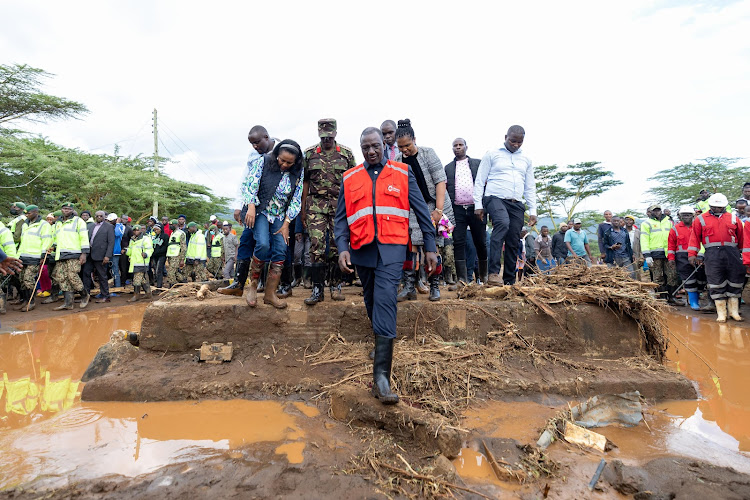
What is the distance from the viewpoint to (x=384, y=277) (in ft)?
9.00

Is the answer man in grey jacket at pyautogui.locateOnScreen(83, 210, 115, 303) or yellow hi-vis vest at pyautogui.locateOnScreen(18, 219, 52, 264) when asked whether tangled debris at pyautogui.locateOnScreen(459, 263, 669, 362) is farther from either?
yellow hi-vis vest at pyautogui.locateOnScreen(18, 219, 52, 264)

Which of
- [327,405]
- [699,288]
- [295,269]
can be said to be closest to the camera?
[327,405]

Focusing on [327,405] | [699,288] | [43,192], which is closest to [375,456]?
[327,405]

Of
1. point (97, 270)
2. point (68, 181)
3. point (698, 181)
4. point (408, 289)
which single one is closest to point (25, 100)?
point (68, 181)

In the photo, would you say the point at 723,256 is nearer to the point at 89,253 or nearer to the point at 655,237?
the point at 655,237

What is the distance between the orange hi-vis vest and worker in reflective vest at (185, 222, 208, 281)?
8.73m

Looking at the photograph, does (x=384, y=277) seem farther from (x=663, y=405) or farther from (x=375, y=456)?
(x=663, y=405)

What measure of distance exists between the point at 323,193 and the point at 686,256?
7.50 meters

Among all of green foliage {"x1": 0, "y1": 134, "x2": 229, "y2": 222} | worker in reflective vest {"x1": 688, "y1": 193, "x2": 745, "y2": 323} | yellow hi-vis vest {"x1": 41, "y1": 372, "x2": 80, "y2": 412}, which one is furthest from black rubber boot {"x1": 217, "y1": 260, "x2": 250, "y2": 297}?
green foliage {"x1": 0, "y1": 134, "x2": 229, "y2": 222}

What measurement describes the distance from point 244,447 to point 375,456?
80 cm

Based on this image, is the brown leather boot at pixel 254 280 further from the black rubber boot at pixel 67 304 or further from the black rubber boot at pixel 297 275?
the black rubber boot at pixel 67 304

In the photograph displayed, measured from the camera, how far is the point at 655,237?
8.43 metres

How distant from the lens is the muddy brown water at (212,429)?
2201mm

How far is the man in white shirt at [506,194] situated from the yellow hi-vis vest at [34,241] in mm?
8731
